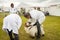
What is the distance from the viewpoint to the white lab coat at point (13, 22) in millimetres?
2861

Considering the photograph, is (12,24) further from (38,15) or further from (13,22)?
(38,15)

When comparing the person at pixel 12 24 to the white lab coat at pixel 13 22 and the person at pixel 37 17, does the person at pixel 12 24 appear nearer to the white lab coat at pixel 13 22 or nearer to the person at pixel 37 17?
the white lab coat at pixel 13 22

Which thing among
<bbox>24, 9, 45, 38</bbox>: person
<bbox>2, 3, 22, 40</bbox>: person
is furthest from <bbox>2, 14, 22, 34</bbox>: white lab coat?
<bbox>24, 9, 45, 38</bbox>: person

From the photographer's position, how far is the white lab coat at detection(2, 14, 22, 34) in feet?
9.39

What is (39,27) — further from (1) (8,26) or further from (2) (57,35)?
(1) (8,26)

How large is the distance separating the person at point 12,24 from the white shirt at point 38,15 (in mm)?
227

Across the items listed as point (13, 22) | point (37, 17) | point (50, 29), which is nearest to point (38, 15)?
point (37, 17)

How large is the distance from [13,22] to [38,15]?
0.41 m

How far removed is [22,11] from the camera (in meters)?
2.98

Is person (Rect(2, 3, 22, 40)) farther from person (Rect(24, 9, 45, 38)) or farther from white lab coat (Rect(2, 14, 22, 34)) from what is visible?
person (Rect(24, 9, 45, 38))

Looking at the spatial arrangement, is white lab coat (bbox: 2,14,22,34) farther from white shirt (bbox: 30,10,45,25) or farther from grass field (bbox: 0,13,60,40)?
white shirt (bbox: 30,10,45,25)

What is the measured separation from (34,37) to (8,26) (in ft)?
1.50

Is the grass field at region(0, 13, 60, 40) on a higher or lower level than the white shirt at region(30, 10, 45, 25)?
lower

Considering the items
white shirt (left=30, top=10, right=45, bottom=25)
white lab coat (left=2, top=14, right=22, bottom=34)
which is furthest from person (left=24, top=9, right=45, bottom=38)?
white lab coat (left=2, top=14, right=22, bottom=34)
